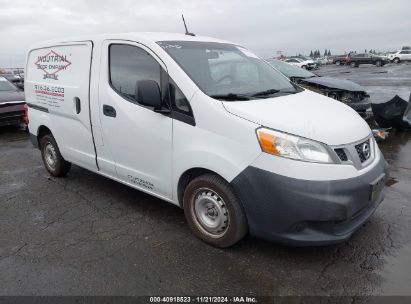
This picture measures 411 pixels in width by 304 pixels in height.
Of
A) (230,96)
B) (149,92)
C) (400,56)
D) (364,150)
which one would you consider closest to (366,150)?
(364,150)

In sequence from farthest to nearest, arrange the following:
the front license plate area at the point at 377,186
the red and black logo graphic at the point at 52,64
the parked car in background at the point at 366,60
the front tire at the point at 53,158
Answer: the parked car in background at the point at 366,60
the front tire at the point at 53,158
the red and black logo graphic at the point at 52,64
the front license plate area at the point at 377,186

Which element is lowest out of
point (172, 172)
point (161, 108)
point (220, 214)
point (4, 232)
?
point (4, 232)

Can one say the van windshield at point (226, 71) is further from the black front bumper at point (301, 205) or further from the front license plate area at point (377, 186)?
the front license plate area at point (377, 186)

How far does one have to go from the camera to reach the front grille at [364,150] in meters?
3.14

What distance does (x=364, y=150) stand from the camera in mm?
3229

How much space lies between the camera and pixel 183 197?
3561 mm

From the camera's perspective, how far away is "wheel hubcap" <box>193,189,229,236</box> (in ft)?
10.8

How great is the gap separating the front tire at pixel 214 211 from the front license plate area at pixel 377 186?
110cm

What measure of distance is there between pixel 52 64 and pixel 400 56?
50.3 metres

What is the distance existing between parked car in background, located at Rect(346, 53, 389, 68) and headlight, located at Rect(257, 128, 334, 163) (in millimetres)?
45398

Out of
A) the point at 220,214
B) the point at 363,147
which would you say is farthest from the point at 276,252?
the point at 363,147

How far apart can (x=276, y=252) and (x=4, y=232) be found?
9.32ft

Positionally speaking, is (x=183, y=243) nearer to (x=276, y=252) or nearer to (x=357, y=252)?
(x=276, y=252)

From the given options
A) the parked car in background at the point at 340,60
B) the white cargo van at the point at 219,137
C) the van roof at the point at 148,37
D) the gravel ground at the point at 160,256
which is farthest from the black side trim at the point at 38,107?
the parked car in background at the point at 340,60
